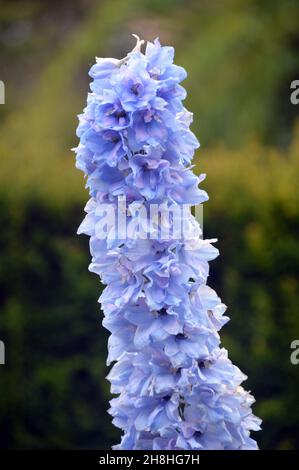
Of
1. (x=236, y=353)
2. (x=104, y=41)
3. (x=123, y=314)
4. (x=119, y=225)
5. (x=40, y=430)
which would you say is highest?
(x=104, y=41)

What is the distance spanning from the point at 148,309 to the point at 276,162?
129 inches

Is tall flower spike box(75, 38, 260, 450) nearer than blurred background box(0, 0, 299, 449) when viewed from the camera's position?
Yes

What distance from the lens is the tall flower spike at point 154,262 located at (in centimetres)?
220

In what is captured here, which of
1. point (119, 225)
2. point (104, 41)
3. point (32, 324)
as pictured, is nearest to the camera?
point (119, 225)

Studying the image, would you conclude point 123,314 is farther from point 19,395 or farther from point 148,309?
point 19,395

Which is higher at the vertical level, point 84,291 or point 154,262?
point 154,262

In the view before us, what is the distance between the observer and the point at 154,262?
7.29 feet

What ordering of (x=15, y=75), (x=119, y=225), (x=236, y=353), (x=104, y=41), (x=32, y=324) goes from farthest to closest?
(x=15, y=75) → (x=104, y=41) → (x=32, y=324) → (x=236, y=353) → (x=119, y=225)

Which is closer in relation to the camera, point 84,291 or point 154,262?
point 154,262

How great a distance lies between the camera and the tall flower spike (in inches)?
86.4

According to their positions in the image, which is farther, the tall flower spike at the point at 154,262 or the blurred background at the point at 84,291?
the blurred background at the point at 84,291

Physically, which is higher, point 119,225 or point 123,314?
point 119,225

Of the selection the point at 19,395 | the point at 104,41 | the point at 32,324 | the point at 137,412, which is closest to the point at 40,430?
the point at 19,395

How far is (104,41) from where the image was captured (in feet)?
29.7
